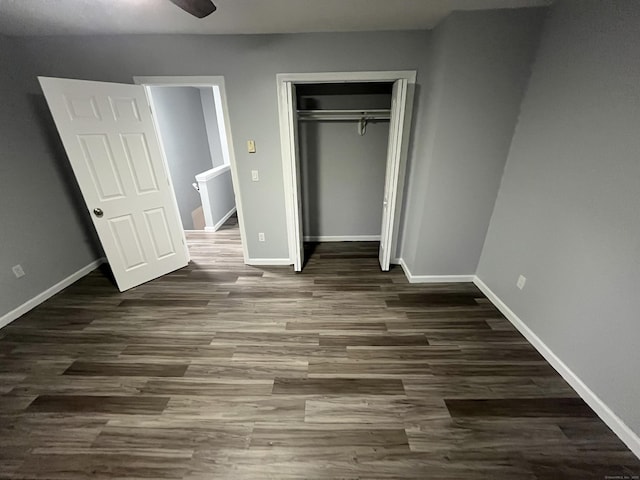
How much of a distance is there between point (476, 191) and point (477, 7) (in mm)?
1415

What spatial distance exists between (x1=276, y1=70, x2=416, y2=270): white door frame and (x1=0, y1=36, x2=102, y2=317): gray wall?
7.91ft

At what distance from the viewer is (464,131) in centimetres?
221

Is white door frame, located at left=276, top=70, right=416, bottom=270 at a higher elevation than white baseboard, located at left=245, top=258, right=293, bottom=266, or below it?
higher

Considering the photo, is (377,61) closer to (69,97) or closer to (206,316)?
(69,97)

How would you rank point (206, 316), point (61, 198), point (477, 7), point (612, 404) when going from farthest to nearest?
point (61, 198)
point (206, 316)
point (477, 7)
point (612, 404)

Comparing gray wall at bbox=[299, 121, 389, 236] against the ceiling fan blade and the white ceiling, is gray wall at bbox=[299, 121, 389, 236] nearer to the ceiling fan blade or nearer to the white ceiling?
the white ceiling

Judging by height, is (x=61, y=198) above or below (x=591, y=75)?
below

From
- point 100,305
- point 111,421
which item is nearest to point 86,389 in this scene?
point 111,421

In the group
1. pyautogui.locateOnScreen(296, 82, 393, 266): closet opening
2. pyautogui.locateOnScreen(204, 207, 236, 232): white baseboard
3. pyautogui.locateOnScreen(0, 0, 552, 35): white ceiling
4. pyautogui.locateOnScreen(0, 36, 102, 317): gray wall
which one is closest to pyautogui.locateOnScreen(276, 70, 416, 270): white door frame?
pyautogui.locateOnScreen(0, 0, 552, 35): white ceiling

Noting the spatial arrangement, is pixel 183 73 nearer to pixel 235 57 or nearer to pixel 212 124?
pixel 235 57

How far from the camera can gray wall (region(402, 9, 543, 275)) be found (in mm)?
1944

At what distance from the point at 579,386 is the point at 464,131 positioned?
2.04 meters

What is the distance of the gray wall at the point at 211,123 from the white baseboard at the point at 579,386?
5.65 meters

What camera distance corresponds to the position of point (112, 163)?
2441 millimetres
